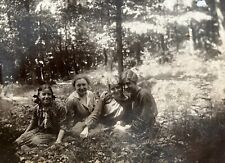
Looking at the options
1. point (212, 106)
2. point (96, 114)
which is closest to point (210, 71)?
point (212, 106)

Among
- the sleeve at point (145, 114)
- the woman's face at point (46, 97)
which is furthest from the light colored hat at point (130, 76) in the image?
the woman's face at point (46, 97)

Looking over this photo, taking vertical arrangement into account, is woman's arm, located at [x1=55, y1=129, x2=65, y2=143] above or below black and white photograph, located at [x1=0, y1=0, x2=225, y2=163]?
below

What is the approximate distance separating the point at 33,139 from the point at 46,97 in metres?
0.27

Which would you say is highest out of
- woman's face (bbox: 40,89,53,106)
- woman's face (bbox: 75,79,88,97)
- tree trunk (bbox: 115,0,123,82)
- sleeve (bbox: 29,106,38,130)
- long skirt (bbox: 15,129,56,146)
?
tree trunk (bbox: 115,0,123,82)

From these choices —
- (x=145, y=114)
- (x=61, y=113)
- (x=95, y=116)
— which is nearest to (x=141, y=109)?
(x=145, y=114)

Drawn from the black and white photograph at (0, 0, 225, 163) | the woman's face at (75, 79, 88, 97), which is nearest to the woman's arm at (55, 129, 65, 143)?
the black and white photograph at (0, 0, 225, 163)

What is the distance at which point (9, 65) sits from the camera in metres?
2.33

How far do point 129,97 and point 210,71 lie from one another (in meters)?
0.53

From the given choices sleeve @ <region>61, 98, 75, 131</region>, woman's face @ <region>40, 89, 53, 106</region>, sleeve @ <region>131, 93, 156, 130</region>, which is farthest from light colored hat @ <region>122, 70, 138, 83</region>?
woman's face @ <region>40, 89, 53, 106</region>

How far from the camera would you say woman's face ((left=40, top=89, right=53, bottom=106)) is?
2318 millimetres

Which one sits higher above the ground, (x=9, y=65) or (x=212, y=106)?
(x=9, y=65)

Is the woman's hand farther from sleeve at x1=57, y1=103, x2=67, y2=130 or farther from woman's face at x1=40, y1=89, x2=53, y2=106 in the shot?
woman's face at x1=40, y1=89, x2=53, y2=106

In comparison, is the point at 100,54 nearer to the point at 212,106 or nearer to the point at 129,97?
the point at 129,97

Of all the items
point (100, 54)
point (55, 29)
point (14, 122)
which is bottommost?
point (14, 122)
